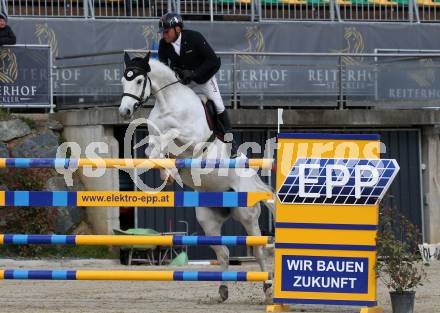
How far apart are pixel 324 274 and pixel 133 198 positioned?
1.74m

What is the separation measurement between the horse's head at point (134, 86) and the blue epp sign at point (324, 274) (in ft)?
8.03

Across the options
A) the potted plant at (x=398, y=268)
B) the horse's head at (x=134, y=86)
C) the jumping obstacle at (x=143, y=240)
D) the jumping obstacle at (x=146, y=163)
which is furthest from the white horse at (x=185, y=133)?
the potted plant at (x=398, y=268)

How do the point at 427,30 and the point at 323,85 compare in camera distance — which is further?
the point at 427,30

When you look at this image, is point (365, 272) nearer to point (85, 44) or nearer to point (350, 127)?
point (350, 127)

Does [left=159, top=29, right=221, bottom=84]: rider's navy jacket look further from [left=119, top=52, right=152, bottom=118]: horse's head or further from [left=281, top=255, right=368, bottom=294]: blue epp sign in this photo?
[left=281, top=255, right=368, bottom=294]: blue epp sign

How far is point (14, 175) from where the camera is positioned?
16859 millimetres

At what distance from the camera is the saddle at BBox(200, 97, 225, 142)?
11.3 metres

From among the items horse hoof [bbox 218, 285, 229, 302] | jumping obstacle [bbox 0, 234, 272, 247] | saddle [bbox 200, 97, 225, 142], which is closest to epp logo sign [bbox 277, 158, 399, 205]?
jumping obstacle [bbox 0, 234, 272, 247]

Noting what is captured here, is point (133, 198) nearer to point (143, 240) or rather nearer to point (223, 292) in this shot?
point (143, 240)

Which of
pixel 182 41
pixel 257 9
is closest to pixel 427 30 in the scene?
pixel 257 9

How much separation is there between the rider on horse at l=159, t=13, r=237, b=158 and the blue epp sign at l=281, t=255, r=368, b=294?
92.0 inches

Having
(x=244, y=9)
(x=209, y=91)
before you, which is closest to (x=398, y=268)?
(x=209, y=91)

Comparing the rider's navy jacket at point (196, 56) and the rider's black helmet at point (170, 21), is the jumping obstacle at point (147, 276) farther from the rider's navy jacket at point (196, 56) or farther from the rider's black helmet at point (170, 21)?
the rider's black helmet at point (170, 21)

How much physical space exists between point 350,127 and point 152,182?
11.1 feet
